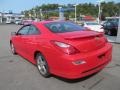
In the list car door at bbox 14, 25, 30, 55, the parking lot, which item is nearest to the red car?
the parking lot

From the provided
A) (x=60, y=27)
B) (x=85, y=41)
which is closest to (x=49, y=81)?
(x=85, y=41)

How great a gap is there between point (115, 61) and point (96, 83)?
7.46ft

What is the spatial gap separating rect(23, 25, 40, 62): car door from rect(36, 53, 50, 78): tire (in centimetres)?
30

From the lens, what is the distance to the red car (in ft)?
14.8

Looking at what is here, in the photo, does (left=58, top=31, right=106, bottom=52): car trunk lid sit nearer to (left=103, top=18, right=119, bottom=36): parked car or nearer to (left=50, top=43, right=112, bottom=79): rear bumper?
(left=50, top=43, right=112, bottom=79): rear bumper

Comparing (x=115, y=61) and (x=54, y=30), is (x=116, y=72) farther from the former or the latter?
(x=54, y=30)

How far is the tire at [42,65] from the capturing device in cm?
530

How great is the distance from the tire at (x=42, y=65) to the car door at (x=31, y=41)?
301mm

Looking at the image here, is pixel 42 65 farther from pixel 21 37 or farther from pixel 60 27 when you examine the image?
pixel 21 37

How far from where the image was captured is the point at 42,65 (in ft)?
18.2

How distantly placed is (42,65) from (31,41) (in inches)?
34.6

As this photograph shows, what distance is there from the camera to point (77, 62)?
4.45m

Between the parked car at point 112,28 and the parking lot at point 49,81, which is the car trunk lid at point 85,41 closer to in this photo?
the parking lot at point 49,81

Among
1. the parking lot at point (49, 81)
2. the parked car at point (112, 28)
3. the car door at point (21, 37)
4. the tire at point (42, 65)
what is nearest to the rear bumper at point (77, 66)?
the parking lot at point (49, 81)
